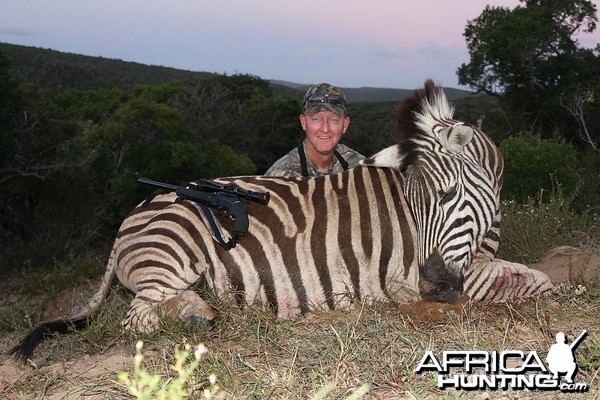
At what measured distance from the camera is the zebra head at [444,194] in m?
3.01

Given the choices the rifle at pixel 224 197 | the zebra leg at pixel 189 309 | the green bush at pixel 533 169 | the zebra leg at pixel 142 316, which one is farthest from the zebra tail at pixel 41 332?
the green bush at pixel 533 169

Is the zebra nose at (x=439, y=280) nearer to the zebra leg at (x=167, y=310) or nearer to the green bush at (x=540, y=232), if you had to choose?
the zebra leg at (x=167, y=310)

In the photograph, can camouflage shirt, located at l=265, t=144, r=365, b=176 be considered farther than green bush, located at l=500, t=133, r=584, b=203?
No

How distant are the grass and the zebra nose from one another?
2.9 inches

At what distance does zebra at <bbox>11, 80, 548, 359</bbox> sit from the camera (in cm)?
315

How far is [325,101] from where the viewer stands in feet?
15.2

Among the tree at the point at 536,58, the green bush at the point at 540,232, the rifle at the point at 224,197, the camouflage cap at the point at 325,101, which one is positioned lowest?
the green bush at the point at 540,232

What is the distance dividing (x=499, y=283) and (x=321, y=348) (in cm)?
129

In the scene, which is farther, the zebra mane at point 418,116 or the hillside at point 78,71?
the hillside at point 78,71

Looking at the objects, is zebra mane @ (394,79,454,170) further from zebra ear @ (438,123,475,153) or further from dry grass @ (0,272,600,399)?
dry grass @ (0,272,600,399)

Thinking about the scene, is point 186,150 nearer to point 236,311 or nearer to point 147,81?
point 236,311

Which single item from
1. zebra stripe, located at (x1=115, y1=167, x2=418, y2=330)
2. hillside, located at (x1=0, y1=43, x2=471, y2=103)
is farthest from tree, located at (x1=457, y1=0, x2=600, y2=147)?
zebra stripe, located at (x1=115, y1=167, x2=418, y2=330)

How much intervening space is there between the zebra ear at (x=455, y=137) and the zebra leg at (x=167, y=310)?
1509 millimetres

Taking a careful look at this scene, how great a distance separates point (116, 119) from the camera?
2022cm
